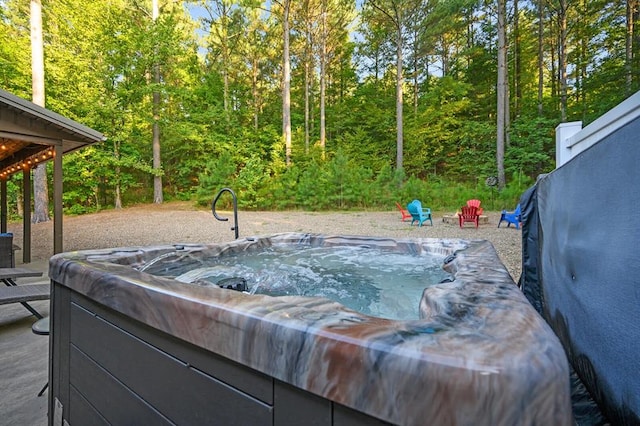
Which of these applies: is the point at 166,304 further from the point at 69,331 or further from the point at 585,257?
the point at 585,257

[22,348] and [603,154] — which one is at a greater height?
[603,154]

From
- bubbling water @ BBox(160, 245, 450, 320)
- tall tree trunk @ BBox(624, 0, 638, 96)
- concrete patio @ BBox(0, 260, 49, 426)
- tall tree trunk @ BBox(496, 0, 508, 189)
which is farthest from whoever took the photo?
tall tree trunk @ BBox(496, 0, 508, 189)

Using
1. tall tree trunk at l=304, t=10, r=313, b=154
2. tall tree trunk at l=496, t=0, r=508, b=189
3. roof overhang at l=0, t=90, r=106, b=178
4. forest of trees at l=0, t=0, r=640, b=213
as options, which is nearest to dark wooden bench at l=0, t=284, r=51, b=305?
roof overhang at l=0, t=90, r=106, b=178

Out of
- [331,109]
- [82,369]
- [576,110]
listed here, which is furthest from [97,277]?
[331,109]

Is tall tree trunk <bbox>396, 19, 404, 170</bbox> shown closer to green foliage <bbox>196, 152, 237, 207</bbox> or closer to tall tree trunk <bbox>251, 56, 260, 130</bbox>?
green foliage <bbox>196, 152, 237, 207</bbox>

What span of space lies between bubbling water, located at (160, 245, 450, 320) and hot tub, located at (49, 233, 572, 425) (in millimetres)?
555

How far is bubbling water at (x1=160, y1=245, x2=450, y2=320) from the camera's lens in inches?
69.0

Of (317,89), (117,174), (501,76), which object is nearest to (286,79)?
(317,89)

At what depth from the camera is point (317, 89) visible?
17219 millimetres

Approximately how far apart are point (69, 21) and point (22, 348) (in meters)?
12.2

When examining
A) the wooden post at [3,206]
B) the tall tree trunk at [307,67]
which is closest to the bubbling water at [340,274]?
the wooden post at [3,206]

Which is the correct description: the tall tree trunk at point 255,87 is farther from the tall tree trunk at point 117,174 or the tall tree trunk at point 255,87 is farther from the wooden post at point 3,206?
the wooden post at point 3,206

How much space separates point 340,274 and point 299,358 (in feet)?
5.85

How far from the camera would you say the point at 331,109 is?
16.6 m
